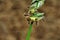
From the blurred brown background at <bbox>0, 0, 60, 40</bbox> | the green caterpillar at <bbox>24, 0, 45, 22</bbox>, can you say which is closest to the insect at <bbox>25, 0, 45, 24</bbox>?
the green caterpillar at <bbox>24, 0, 45, 22</bbox>

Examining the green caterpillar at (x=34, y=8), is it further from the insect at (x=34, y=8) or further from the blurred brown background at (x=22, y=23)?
the blurred brown background at (x=22, y=23)

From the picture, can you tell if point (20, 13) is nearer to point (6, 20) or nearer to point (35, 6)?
point (6, 20)

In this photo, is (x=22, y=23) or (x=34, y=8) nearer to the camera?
(x=34, y=8)

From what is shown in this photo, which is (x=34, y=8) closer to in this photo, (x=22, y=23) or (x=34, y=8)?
(x=34, y=8)

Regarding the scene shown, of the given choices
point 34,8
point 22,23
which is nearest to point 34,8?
point 34,8

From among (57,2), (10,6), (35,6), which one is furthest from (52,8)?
(35,6)

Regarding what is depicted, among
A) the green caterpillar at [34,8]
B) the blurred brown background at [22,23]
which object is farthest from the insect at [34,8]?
the blurred brown background at [22,23]

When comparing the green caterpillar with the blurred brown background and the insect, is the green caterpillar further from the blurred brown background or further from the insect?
the blurred brown background

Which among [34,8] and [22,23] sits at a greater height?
[34,8]

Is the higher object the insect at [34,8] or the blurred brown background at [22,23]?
the insect at [34,8]
